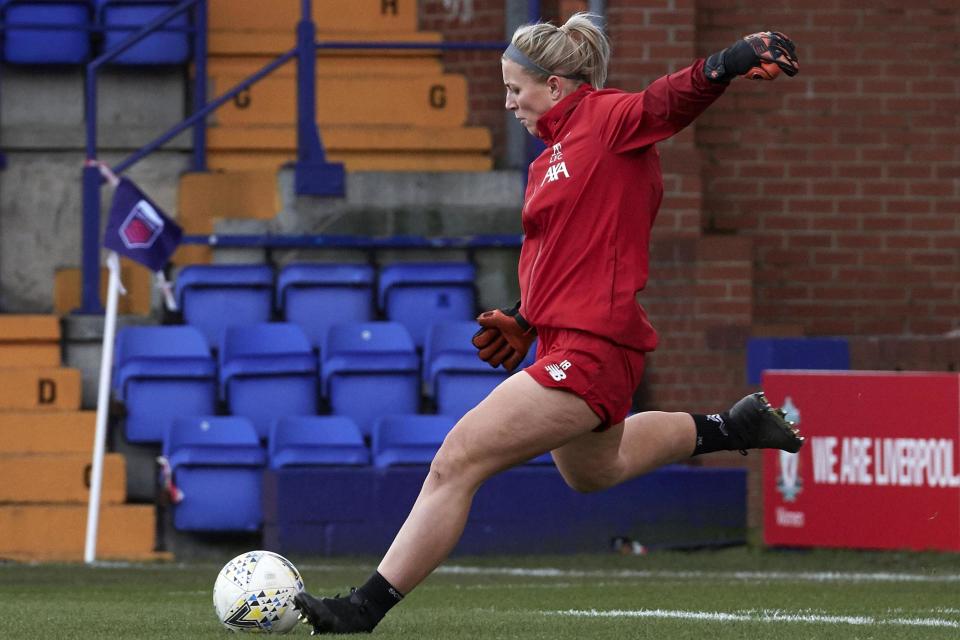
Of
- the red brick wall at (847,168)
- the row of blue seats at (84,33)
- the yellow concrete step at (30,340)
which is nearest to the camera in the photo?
the yellow concrete step at (30,340)

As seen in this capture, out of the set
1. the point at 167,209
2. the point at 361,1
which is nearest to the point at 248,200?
the point at 167,209

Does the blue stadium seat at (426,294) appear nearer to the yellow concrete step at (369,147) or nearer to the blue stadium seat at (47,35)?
the yellow concrete step at (369,147)

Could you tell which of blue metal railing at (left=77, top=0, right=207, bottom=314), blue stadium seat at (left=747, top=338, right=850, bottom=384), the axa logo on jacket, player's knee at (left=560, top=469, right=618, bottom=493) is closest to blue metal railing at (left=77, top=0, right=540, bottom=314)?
blue metal railing at (left=77, top=0, right=207, bottom=314)

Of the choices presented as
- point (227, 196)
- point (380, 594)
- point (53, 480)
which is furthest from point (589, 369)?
point (227, 196)

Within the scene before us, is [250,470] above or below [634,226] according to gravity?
below

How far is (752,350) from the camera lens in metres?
11.7

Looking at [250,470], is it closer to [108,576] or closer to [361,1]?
[108,576]

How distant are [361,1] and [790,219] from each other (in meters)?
3.40

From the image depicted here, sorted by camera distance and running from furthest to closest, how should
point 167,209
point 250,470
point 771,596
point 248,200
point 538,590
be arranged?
point 167,209 → point 248,200 → point 250,470 → point 538,590 → point 771,596

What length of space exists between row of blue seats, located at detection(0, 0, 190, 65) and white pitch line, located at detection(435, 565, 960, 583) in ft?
16.4

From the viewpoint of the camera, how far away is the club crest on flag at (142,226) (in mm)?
11703

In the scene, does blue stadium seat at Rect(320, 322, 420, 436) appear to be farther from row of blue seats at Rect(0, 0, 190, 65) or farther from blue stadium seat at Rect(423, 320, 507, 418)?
row of blue seats at Rect(0, 0, 190, 65)

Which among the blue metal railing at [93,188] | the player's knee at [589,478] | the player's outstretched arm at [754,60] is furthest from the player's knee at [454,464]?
the blue metal railing at [93,188]

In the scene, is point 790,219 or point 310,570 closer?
point 310,570
